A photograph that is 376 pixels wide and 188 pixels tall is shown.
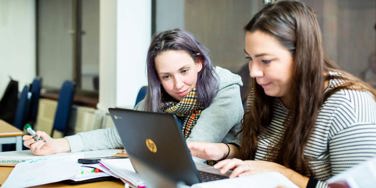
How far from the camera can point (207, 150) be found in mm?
1388

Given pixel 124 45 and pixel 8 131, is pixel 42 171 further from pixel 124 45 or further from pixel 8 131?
pixel 124 45

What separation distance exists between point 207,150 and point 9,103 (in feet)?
10.4

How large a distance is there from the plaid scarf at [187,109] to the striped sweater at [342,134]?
0.54m

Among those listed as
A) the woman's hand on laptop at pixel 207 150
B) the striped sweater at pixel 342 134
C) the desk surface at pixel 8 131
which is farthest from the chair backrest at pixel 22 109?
the striped sweater at pixel 342 134

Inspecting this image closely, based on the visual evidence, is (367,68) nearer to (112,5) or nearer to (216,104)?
(216,104)

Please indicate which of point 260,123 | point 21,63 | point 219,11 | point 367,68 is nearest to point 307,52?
point 260,123

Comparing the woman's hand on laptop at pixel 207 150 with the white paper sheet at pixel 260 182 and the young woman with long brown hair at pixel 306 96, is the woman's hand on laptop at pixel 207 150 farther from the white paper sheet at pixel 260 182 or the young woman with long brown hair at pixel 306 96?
the white paper sheet at pixel 260 182

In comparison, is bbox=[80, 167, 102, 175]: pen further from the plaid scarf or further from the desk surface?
the desk surface

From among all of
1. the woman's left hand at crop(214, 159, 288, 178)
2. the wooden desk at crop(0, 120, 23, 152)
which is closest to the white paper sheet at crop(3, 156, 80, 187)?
the woman's left hand at crop(214, 159, 288, 178)

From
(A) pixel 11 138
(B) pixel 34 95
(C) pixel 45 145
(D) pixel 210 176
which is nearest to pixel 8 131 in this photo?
(A) pixel 11 138

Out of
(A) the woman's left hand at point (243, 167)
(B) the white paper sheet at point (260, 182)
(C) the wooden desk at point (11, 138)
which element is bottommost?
(C) the wooden desk at point (11, 138)

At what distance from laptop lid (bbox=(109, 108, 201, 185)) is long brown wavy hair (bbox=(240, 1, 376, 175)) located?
362mm

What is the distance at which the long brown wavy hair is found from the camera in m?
1.17

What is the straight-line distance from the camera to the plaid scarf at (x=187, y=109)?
166 centimetres
